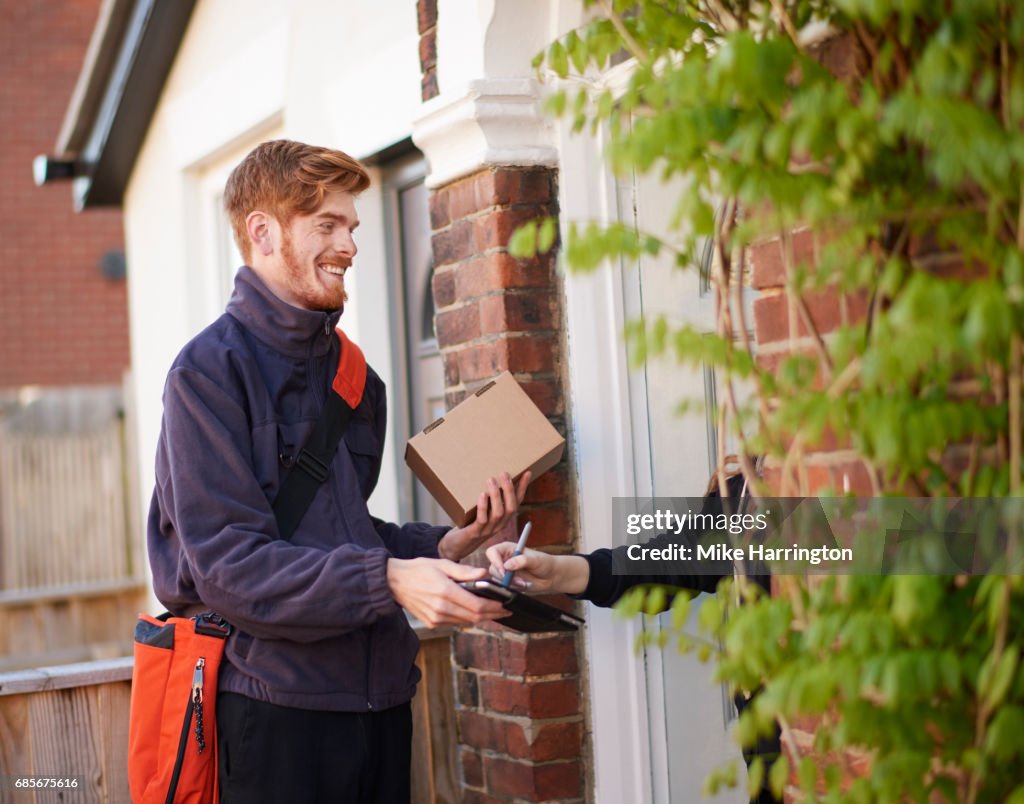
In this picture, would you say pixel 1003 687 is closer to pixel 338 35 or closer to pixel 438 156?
pixel 438 156

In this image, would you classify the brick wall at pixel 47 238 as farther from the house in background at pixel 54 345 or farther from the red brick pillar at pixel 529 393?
the red brick pillar at pixel 529 393

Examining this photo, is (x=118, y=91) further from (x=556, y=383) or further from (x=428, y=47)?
(x=556, y=383)

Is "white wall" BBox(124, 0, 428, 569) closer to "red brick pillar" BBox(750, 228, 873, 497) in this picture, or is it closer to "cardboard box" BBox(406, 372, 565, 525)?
"cardboard box" BBox(406, 372, 565, 525)

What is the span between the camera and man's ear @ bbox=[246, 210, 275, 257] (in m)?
2.68

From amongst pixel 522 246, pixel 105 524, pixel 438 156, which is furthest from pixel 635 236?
pixel 105 524

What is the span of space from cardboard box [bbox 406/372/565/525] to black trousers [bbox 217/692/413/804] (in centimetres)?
49

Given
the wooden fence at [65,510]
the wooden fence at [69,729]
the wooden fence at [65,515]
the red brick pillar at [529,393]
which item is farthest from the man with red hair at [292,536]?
the wooden fence at [65,515]

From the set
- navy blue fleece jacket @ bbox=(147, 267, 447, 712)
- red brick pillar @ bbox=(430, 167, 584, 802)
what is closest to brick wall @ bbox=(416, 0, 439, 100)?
red brick pillar @ bbox=(430, 167, 584, 802)

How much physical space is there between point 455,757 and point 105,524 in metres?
7.65

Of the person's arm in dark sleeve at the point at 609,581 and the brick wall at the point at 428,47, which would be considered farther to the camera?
the brick wall at the point at 428,47

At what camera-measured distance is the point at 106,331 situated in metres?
12.1

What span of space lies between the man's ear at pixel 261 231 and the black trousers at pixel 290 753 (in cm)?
89

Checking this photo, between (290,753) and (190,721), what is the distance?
0.20 metres

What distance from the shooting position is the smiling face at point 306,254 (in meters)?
2.66
